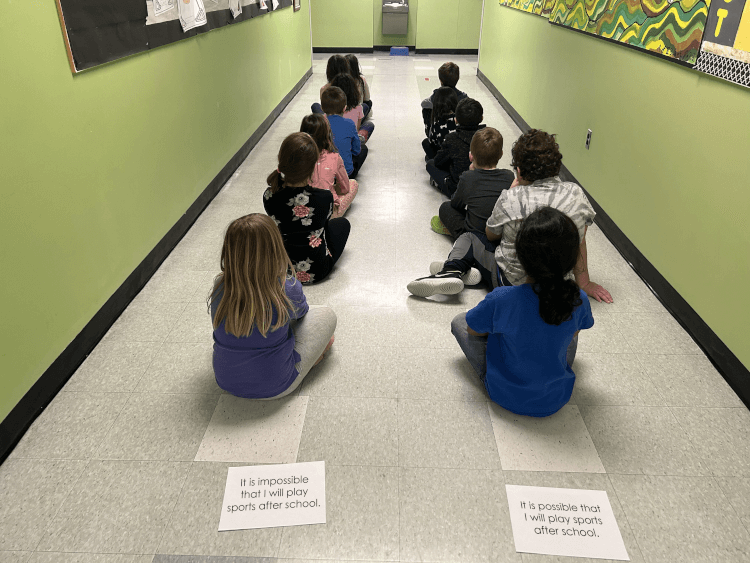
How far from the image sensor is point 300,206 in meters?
2.41

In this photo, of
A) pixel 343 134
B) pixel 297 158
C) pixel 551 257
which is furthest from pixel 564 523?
pixel 343 134

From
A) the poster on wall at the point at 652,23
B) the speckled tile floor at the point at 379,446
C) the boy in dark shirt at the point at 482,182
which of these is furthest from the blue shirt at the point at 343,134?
the poster on wall at the point at 652,23

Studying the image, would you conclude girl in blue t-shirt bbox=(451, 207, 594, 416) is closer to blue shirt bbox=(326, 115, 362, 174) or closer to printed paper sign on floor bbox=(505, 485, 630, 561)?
printed paper sign on floor bbox=(505, 485, 630, 561)

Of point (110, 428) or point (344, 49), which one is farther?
point (344, 49)

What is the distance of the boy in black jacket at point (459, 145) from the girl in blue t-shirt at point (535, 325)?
1.71m

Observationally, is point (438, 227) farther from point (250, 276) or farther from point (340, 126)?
point (250, 276)

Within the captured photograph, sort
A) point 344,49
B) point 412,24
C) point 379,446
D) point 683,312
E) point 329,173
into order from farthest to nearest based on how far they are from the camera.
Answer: point 344,49, point 412,24, point 329,173, point 683,312, point 379,446

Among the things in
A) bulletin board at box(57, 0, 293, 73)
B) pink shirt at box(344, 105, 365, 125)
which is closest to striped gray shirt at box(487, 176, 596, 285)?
bulletin board at box(57, 0, 293, 73)

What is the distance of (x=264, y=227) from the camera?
5.05ft

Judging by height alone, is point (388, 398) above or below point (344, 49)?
below

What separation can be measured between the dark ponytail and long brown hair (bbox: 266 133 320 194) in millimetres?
1224

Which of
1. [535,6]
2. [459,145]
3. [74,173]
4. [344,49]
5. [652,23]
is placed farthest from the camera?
[344,49]

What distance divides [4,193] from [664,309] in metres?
2.66

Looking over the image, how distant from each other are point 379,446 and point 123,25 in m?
2.15
